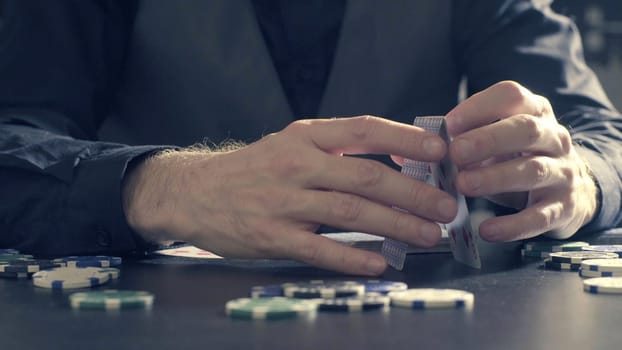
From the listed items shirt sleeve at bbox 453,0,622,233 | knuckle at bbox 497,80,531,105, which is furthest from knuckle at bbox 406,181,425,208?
shirt sleeve at bbox 453,0,622,233

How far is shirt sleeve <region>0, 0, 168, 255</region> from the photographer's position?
Answer: 4.01 ft

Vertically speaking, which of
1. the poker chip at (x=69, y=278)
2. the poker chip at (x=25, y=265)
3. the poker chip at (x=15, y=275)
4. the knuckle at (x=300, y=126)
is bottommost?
the poker chip at (x=69, y=278)

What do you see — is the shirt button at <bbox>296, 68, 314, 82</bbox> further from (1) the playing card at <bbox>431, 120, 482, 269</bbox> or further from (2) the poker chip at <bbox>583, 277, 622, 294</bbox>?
(2) the poker chip at <bbox>583, 277, 622, 294</bbox>

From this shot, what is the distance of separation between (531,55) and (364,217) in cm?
101

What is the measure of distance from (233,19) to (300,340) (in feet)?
4.33

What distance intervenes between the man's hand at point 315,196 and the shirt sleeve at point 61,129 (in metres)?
0.16

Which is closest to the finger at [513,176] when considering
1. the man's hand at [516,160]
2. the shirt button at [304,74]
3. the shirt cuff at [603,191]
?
the man's hand at [516,160]

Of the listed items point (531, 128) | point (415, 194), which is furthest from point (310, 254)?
point (531, 128)

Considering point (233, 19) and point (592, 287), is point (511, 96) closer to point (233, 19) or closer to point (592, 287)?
point (592, 287)

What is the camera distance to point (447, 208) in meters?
1.01

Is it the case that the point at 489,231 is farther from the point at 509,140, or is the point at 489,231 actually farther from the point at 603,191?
the point at 603,191

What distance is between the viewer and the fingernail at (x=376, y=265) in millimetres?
943

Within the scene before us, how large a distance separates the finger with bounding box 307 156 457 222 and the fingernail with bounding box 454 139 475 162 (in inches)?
1.9

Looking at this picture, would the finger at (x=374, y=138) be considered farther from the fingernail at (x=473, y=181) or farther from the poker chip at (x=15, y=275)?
the poker chip at (x=15, y=275)
